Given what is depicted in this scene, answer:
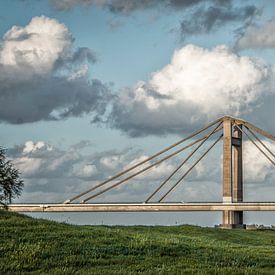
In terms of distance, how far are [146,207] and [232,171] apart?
928cm

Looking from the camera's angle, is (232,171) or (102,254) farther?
(232,171)

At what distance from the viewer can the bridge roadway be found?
245ft

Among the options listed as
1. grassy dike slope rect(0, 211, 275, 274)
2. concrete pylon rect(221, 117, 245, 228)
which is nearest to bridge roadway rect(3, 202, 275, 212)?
concrete pylon rect(221, 117, 245, 228)

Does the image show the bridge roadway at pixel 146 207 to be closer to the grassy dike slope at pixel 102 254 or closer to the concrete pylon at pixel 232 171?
the concrete pylon at pixel 232 171

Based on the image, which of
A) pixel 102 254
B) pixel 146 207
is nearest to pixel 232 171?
pixel 146 207

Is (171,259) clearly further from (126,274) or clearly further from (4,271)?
(4,271)

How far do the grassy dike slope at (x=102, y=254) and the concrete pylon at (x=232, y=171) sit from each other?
147 ft

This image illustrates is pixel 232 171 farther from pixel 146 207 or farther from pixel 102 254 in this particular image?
pixel 102 254

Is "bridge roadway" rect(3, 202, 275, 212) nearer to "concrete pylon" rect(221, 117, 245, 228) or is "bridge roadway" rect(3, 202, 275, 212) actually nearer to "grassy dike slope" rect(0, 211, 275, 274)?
"concrete pylon" rect(221, 117, 245, 228)

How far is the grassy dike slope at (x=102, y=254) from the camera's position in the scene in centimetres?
2236

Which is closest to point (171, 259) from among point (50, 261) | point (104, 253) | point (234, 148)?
point (104, 253)

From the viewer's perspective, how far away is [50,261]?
2333cm

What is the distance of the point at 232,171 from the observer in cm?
7800

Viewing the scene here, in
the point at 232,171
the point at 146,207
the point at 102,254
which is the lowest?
the point at 102,254
